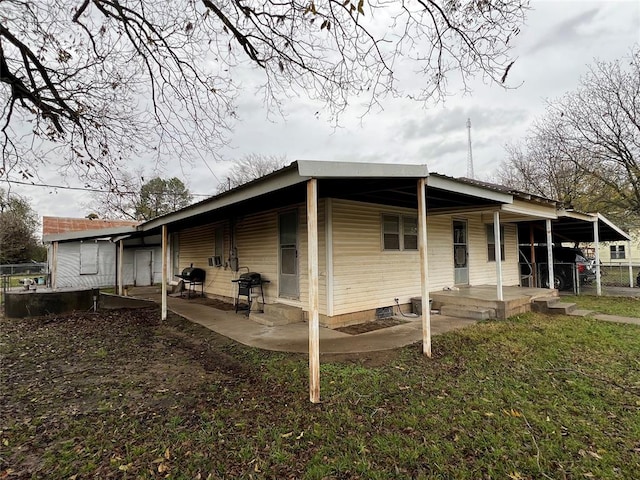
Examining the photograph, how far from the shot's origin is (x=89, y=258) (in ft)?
51.2

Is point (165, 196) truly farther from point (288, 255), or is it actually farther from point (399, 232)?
point (399, 232)

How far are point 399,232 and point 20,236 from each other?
32.1 m

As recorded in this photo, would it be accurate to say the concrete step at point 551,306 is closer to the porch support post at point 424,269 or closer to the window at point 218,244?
the porch support post at point 424,269

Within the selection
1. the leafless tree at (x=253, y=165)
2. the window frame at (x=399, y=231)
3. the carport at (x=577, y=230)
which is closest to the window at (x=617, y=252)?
the carport at (x=577, y=230)

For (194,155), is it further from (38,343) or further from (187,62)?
(38,343)

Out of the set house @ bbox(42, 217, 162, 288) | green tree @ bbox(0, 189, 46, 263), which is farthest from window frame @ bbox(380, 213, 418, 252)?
green tree @ bbox(0, 189, 46, 263)

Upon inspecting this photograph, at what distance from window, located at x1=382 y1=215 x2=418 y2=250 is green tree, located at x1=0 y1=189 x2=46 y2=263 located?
1016 inches

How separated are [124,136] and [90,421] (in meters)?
4.76

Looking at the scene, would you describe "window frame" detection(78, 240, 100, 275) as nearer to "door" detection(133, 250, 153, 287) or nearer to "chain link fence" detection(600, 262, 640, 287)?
"door" detection(133, 250, 153, 287)

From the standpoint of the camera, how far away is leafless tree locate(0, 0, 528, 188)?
4.25 meters

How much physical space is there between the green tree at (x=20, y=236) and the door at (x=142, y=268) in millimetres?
12270

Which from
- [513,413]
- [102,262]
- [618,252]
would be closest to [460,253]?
[513,413]

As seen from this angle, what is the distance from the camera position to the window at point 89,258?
15.4 meters

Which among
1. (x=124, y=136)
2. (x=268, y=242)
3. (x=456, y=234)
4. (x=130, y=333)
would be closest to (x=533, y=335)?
(x=456, y=234)
